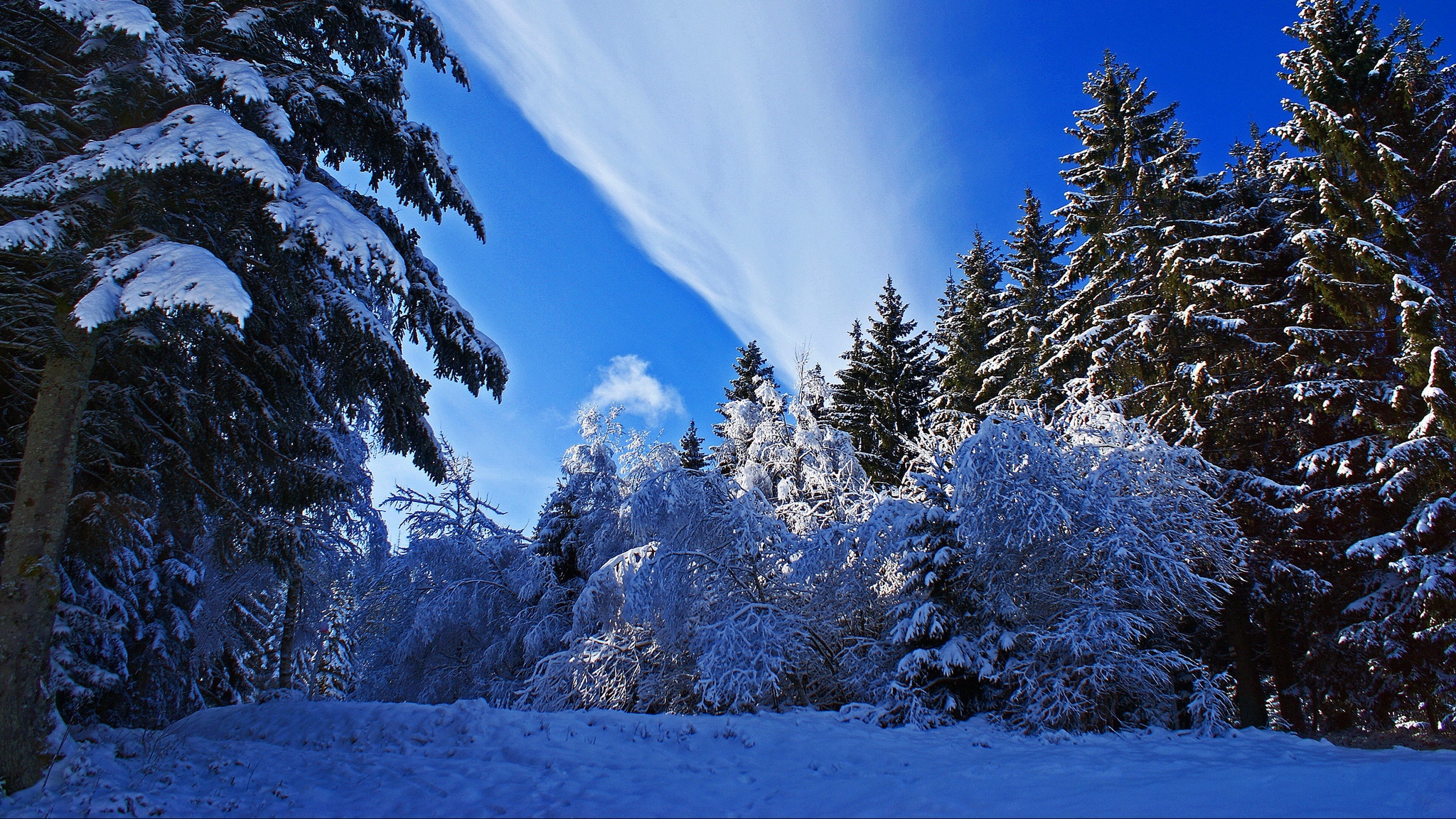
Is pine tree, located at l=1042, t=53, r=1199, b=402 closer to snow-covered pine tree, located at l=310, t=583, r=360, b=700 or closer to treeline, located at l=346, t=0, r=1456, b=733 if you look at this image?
treeline, located at l=346, t=0, r=1456, b=733

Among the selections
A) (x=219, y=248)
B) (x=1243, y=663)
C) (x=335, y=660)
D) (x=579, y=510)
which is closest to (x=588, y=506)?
(x=579, y=510)

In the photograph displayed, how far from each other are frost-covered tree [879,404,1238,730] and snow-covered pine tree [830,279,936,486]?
11.2 metres

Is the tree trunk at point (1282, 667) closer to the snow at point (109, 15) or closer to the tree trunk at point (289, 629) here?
the snow at point (109, 15)

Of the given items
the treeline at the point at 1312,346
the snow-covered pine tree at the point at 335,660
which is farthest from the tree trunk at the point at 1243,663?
the snow-covered pine tree at the point at 335,660

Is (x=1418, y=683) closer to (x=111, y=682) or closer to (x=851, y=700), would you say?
(x=851, y=700)

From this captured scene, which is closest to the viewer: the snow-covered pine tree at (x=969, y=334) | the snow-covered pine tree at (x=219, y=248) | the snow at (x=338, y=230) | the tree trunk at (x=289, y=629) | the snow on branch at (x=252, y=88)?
the snow-covered pine tree at (x=219, y=248)

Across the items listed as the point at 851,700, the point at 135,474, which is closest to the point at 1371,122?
the point at 851,700

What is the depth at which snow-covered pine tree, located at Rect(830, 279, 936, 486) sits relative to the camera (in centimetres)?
2173

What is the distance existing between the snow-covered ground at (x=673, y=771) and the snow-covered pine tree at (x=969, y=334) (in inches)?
535

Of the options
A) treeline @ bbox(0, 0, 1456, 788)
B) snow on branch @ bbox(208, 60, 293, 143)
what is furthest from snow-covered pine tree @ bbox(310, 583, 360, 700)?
snow on branch @ bbox(208, 60, 293, 143)

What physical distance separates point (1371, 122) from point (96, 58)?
20174 millimetres

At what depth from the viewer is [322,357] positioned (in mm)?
7617

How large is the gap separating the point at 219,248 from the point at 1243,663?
1753 centimetres

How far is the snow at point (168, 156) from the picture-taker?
4.86 metres
